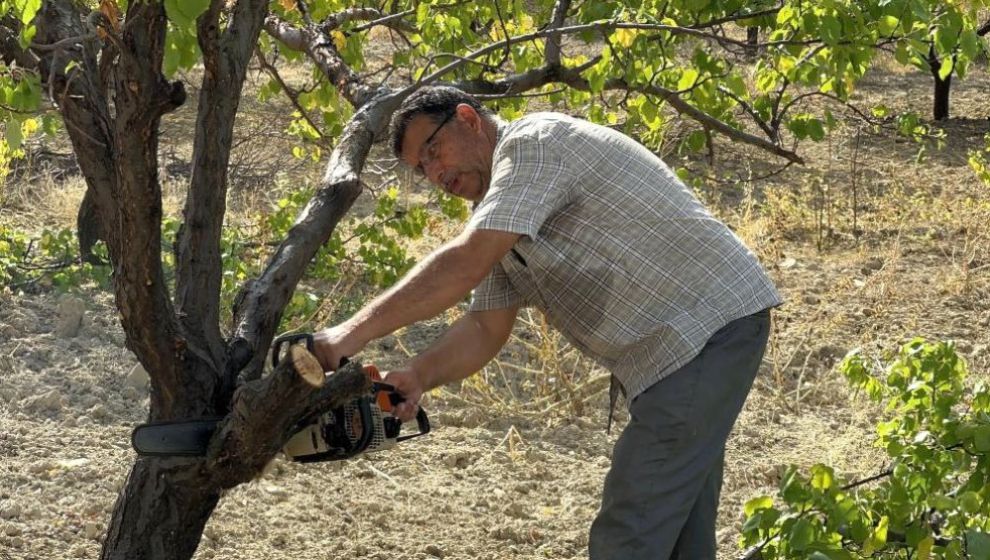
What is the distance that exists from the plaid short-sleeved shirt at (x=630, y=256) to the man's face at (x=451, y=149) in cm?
7

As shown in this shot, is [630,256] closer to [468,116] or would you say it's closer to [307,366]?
[468,116]

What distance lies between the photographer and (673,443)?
3475 mm

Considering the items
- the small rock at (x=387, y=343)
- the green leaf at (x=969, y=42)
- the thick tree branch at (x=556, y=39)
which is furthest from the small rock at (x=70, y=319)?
the green leaf at (x=969, y=42)

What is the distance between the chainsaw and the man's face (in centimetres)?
Answer: 62

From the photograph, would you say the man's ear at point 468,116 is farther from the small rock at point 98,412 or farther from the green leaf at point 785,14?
the small rock at point 98,412

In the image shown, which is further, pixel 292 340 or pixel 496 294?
pixel 496 294

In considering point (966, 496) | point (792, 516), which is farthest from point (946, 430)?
point (792, 516)

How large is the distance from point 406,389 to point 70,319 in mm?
3553

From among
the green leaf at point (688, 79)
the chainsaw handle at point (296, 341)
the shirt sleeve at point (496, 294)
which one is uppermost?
the green leaf at point (688, 79)

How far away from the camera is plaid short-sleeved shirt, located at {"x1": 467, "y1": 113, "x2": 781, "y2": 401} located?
3.38 m

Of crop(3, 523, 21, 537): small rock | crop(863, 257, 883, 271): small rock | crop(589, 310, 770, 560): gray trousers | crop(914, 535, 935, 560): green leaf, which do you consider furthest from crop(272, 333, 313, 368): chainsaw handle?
crop(863, 257, 883, 271): small rock

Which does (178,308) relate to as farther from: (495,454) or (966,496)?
(495,454)

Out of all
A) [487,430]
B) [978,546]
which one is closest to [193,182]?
[978,546]

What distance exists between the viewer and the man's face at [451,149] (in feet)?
11.3
